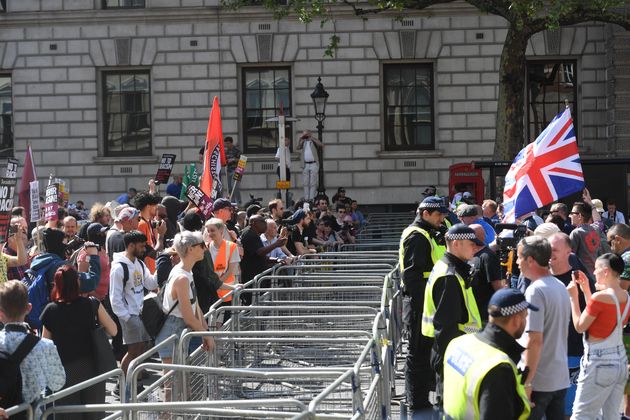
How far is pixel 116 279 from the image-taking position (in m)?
10.4

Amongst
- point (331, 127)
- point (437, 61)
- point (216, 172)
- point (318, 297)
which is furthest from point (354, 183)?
point (318, 297)

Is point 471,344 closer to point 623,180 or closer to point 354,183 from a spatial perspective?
point 623,180

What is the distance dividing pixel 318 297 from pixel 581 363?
4779mm

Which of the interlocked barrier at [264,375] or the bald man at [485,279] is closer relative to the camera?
the interlocked barrier at [264,375]

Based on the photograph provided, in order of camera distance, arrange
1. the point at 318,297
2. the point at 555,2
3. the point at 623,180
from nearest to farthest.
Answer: the point at 318,297 < the point at 623,180 < the point at 555,2

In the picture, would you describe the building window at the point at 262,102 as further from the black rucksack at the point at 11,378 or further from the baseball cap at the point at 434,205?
the black rucksack at the point at 11,378

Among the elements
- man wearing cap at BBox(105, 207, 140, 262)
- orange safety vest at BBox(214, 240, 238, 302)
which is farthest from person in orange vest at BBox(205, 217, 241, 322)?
man wearing cap at BBox(105, 207, 140, 262)

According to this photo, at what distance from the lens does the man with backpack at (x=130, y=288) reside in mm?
10375

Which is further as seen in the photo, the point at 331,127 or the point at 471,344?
the point at 331,127

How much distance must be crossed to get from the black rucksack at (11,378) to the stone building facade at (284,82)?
2527 cm

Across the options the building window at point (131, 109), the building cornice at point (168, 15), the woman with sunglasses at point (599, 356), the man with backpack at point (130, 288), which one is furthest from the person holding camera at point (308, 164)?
the woman with sunglasses at point (599, 356)

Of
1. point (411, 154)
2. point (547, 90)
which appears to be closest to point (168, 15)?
point (411, 154)

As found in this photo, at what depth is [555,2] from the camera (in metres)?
23.9

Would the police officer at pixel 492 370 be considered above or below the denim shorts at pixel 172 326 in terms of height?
above
